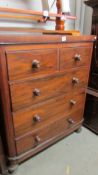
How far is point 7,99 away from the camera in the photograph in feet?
3.16

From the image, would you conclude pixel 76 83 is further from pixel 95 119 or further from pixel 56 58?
pixel 95 119

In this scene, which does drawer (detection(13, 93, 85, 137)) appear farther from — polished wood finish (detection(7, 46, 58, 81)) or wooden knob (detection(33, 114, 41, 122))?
polished wood finish (detection(7, 46, 58, 81))

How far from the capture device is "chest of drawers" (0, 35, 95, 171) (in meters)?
0.93

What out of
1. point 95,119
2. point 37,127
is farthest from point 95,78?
point 37,127

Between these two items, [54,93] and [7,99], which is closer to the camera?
[7,99]

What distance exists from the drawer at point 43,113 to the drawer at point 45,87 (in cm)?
6

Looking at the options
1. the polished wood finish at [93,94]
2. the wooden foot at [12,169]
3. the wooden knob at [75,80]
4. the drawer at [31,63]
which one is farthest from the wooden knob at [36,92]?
the polished wood finish at [93,94]

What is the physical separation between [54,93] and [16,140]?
458 mm

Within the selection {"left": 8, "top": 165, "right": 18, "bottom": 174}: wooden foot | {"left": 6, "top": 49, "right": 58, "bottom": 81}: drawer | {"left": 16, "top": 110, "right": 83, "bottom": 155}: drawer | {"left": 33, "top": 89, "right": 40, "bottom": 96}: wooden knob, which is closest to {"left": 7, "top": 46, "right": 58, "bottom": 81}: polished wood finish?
{"left": 6, "top": 49, "right": 58, "bottom": 81}: drawer

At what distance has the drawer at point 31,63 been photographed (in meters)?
0.91

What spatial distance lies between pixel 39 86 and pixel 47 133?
48cm

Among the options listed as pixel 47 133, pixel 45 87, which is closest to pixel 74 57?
pixel 45 87

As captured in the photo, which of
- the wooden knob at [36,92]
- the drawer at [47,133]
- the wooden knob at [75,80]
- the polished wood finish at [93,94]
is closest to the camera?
the wooden knob at [36,92]

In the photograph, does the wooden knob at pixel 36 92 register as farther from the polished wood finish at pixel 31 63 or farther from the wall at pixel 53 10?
the wall at pixel 53 10
